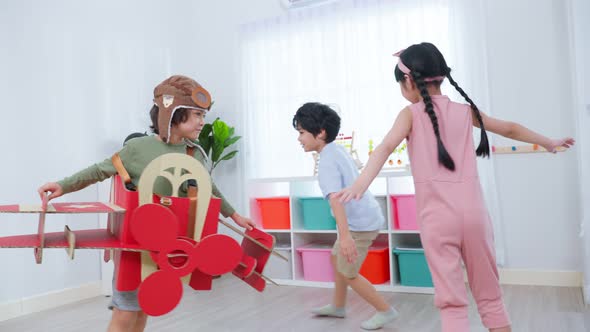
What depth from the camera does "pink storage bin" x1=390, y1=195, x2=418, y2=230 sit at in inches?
130

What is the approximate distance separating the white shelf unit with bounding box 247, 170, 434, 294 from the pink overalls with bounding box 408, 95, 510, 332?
5.95 feet

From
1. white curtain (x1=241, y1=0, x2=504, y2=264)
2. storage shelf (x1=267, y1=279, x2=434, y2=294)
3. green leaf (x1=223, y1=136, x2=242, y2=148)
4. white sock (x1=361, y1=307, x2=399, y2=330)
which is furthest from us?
green leaf (x1=223, y1=136, x2=242, y2=148)

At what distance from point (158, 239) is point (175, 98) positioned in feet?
1.64

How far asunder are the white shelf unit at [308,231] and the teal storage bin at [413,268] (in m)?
0.04

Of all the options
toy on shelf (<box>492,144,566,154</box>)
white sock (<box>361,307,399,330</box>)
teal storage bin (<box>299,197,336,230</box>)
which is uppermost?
toy on shelf (<box>492,144,566,154</box>)

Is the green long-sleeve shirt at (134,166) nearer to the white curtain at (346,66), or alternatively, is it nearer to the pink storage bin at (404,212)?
the pink storage bin at (404,212)

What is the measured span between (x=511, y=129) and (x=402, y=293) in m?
1.85

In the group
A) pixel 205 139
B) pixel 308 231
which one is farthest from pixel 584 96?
pixel 205 139

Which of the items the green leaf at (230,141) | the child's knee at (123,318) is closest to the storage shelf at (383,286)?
the green leaf at (230,141)

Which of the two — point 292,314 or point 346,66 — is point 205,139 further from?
point 292,314

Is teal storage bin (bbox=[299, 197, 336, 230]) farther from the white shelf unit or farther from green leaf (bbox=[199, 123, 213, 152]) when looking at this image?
green leaf (bbox=[199, 123, 213, 152])

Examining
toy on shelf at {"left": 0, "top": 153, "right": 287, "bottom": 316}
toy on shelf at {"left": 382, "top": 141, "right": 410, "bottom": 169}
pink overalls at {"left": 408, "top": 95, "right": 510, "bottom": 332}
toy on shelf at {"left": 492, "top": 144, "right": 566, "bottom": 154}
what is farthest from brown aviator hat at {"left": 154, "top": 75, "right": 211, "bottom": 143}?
toy on shelf at {"left": 492, "top": 144, "right": 566, "bottom": 154}

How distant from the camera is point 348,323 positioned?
2.54 meters

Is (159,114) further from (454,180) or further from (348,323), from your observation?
(348,323)
